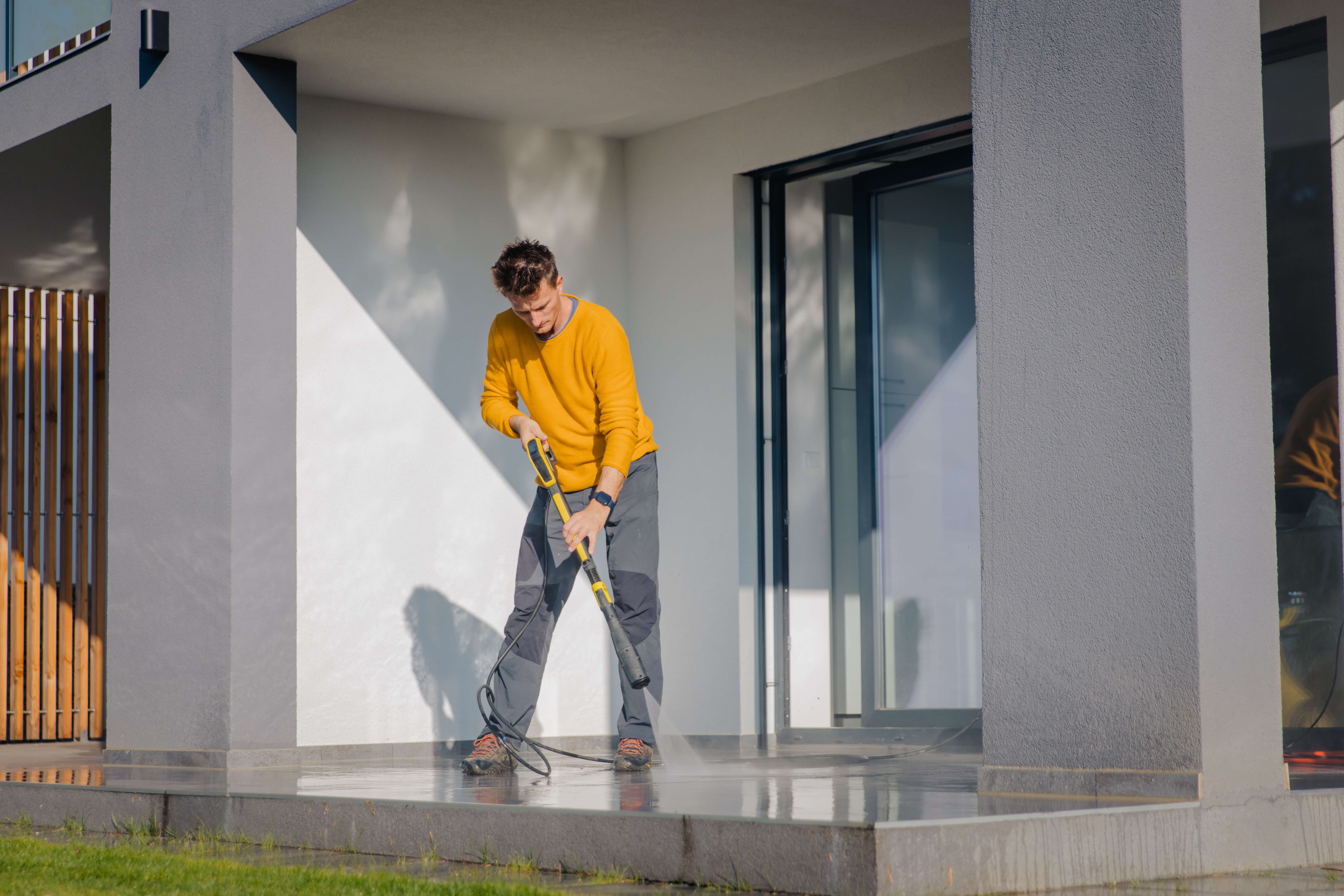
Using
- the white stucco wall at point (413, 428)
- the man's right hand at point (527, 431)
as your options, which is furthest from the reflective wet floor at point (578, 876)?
the white stucco wall at point (413, 428)

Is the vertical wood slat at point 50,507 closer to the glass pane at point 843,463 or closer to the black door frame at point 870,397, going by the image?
the glass pane at point 843,463

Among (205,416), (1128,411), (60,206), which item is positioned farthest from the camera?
(60,206)

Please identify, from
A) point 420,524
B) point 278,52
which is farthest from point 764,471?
point 278,52

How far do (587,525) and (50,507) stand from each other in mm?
5776

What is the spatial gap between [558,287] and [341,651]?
7.81ft

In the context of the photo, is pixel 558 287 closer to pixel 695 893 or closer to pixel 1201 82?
pixel 1201 82

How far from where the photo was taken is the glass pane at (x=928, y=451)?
6375 mm

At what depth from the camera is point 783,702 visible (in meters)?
6.86

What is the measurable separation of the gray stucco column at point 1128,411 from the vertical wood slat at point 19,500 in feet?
23.4

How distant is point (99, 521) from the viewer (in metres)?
9.37

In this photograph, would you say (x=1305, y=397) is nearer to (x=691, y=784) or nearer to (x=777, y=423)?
(x=777, y=423)

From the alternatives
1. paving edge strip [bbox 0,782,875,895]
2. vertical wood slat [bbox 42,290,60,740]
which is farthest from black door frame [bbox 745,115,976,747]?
vertical wood slat [bbox 42,290,60,740]

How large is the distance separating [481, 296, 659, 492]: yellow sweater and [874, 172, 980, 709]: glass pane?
1682mm

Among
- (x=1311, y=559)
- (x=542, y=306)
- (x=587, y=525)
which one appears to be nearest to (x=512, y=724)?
(x=587, y=525)
